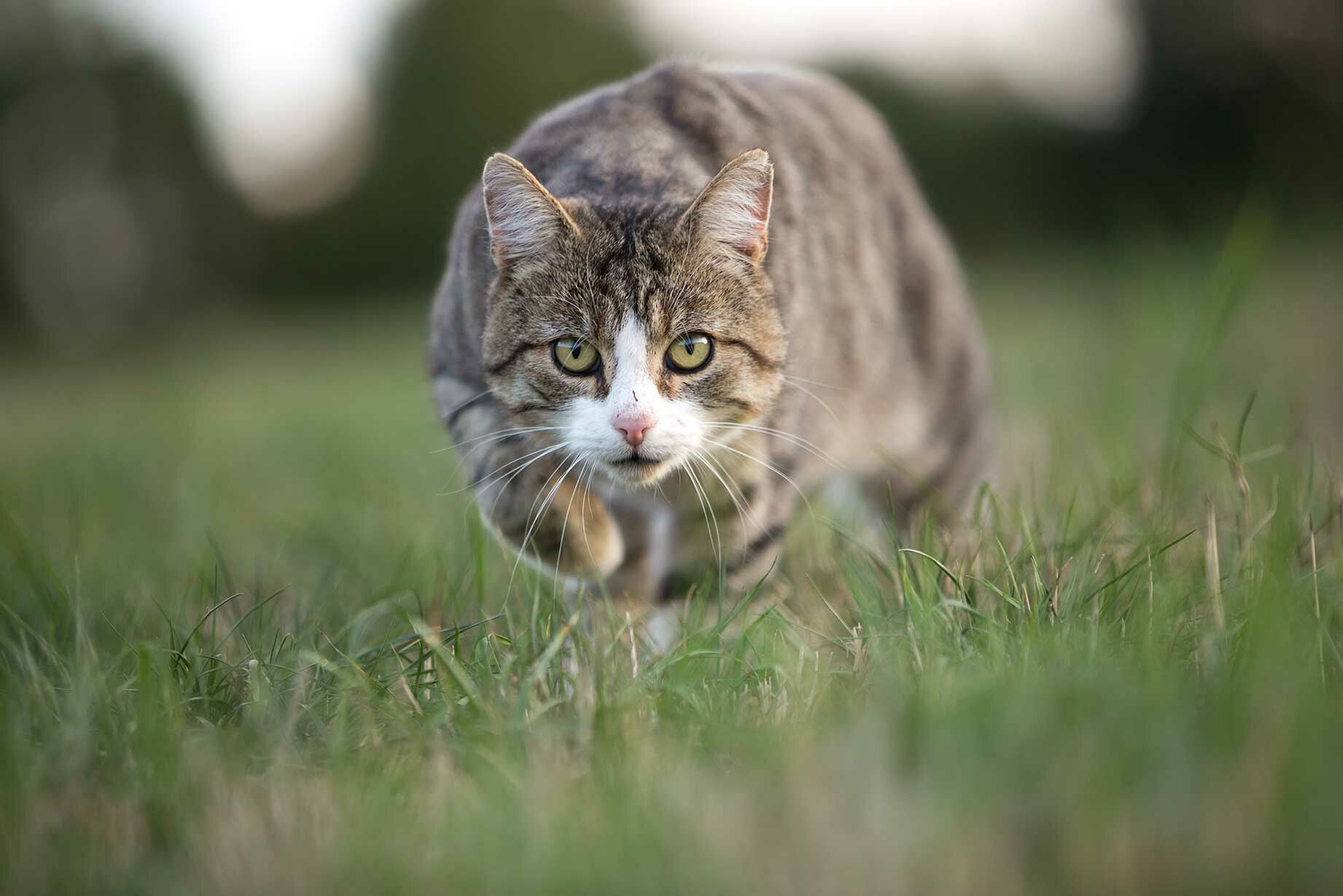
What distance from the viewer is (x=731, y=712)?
1.59 metres

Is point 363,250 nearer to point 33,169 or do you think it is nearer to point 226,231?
point 226,231

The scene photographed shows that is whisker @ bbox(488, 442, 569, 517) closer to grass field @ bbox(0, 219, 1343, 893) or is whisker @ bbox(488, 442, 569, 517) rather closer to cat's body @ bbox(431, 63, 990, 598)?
cat's body @ bbox(431, 63, 990, 598)

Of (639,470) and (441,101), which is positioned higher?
(441,101)

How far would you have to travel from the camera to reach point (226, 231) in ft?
45.0

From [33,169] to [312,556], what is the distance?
1230 centimetres

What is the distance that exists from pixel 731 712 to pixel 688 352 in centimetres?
82

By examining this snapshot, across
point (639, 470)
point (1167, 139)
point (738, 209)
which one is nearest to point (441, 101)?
point (1167, 139)

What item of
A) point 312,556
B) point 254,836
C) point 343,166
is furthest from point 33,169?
point 254,836

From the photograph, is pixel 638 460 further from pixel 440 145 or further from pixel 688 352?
pixel 440 145

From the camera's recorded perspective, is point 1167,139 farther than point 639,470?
Yes

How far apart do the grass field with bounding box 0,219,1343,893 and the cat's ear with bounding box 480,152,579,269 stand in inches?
24.3

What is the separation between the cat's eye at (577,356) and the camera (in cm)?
211

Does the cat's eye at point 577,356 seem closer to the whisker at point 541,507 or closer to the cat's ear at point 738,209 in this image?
the whisker at point 541,507

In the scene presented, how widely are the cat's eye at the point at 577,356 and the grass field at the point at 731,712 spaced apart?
40cm
